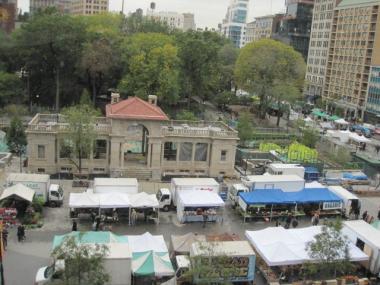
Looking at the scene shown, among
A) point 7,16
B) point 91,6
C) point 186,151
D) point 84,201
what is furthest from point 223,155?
point 91,6

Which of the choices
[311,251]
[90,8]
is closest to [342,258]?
[311,251]

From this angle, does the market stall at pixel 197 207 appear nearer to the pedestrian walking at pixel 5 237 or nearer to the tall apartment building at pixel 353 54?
the pedestrian walking at pixel 5 237

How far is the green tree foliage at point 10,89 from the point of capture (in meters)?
65.1

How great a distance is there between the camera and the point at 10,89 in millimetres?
66000

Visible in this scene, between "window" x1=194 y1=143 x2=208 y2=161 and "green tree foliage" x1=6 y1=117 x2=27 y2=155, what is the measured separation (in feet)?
52.2

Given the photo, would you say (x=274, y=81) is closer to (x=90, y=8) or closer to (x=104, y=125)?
(x=104, y=125)

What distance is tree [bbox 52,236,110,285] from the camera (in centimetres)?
1980

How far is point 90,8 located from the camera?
19712 centimetres

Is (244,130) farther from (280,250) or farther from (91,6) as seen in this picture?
(91,6)

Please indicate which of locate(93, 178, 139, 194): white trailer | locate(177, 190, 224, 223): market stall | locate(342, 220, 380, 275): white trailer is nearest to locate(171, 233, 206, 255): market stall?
locate(177, 190, 224, 223): market stall

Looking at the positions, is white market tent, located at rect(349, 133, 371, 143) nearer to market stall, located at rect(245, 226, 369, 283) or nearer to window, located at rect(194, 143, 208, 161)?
window, located at rect(194, 143, 208, 161)

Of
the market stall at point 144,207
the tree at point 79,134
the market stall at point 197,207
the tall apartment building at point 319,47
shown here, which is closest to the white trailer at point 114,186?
the market stall at point 144,207

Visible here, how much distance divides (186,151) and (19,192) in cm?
1685

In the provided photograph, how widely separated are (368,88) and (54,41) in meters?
57.1
